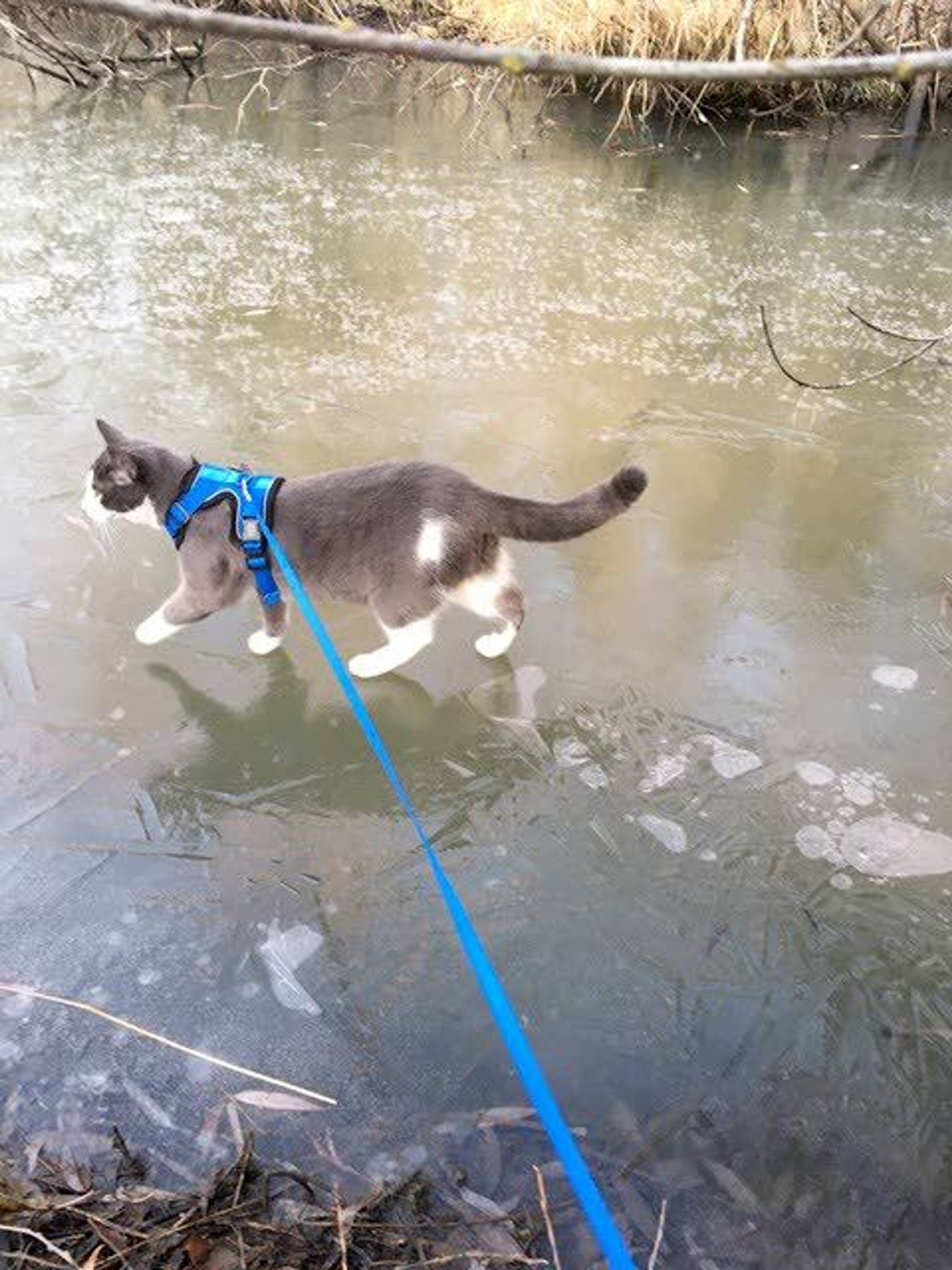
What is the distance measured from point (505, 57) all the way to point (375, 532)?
2060 mm

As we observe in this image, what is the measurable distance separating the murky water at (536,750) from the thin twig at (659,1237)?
0.6 inches

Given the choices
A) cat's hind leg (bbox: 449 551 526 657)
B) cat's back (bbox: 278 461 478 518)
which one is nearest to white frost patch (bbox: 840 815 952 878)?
cat's hind leg (bbox: 449 551 526 657)

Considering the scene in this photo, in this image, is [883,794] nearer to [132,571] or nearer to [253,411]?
[132,571]

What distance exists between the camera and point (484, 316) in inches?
197

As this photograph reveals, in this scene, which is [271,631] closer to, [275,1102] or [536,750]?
[536,750]

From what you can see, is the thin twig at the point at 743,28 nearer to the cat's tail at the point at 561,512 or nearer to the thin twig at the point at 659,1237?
the cat's tail at the point at 561,512

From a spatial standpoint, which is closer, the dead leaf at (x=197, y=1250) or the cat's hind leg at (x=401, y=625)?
the dead leaf at (x=197, y=1250)

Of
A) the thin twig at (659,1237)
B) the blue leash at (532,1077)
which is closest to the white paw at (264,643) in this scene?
the blue leash at (532,1077)

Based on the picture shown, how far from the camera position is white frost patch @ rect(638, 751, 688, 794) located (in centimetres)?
269

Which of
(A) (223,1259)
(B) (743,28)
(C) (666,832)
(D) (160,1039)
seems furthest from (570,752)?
(B) (743,28)

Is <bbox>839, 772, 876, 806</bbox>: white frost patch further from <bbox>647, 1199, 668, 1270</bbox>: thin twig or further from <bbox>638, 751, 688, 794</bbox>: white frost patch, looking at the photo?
<bbox>647, 1199, 668, 1270</bbox>: thin twig

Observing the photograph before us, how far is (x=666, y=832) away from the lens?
8.45 ft

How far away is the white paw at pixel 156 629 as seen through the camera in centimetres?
298

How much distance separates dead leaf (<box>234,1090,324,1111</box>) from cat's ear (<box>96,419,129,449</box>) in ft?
5.98
